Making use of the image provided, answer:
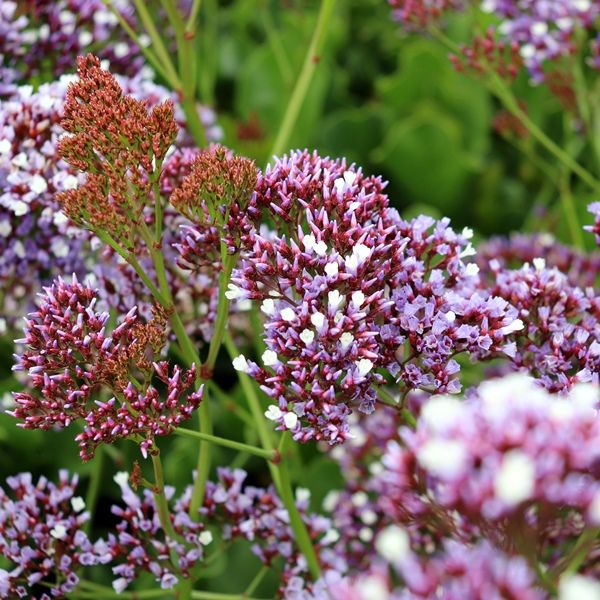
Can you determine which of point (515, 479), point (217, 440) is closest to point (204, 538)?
point (217, 440)

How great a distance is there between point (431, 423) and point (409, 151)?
112cm

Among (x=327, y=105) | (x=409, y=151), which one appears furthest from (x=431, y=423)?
(x=327, y=105)

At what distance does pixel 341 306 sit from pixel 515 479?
32 cm

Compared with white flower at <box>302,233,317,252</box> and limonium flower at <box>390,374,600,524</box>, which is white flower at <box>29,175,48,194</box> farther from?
limonium flower at <box>390,374,600,524</box>

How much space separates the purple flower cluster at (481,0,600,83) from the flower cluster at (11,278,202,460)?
79cm

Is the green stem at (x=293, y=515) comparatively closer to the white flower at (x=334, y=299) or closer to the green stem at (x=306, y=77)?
the white flower at (x=334, y=299)

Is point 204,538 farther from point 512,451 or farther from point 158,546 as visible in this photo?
point 512,451

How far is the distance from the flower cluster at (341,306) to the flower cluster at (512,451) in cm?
20

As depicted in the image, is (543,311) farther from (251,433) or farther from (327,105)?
(327,105)

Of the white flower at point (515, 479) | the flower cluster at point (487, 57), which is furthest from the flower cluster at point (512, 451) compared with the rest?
the flower cluster at point (487, 57)

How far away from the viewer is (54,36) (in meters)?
1.25

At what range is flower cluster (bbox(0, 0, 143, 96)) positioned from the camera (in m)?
1.23

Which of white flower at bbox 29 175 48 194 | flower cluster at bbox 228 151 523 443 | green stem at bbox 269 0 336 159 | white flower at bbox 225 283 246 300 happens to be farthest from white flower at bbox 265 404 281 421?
green stem at bbox 269 0 336 159

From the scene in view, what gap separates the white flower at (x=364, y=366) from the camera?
0.75 m
